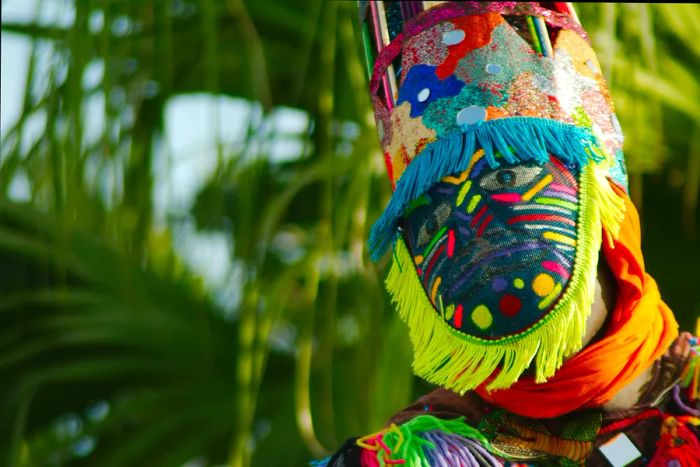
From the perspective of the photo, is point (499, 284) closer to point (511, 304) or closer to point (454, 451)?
point (511, 304)

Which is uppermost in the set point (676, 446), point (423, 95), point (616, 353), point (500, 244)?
point (423, 95)

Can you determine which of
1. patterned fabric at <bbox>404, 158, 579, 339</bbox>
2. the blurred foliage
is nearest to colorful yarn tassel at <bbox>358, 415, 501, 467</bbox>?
patterned fabric at <bbox>404, 158, 579, 339</bbox>

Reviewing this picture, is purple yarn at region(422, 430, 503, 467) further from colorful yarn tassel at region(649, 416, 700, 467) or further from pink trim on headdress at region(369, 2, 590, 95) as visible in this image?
pink trim on headdress at region(369, 2, 590, 95)

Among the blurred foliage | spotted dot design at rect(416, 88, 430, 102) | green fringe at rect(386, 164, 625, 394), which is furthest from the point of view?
the blurred foliage

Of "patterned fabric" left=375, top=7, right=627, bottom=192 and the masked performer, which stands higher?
"patterned fabric" left=375, top=7, right=627, bottom=192

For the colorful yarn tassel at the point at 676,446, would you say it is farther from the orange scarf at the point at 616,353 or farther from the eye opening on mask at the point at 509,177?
the eye opening on mask at the point at 509,177

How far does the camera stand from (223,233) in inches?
90.2

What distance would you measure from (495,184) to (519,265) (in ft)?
0.30

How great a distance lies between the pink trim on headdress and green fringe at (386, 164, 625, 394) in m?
0.19

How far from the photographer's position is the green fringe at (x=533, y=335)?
3.76 feet

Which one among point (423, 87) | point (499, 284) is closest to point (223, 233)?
point (423, 87)

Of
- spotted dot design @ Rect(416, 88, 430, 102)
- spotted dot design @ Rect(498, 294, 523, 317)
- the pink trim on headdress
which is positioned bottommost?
spotted dot design @ Rect(498, 294, 523, 317)

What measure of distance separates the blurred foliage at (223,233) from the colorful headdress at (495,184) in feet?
1.92

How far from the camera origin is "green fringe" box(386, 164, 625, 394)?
1.15m
